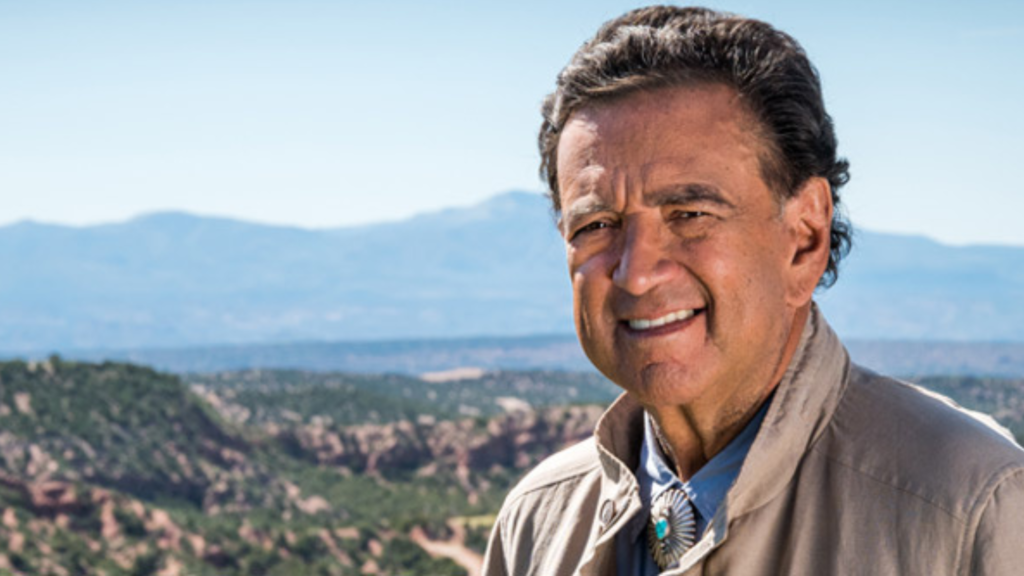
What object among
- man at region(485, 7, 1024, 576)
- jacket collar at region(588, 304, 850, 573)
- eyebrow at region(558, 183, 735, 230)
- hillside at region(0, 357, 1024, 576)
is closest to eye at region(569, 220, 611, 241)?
man at region(485, 7, 1024, 576)

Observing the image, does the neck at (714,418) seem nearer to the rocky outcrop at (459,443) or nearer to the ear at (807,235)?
the ear at (807,235)

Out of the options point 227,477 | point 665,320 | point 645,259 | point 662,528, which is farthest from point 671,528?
point 227,477

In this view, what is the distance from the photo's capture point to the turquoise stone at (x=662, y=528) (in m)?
2.38

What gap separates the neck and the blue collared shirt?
0.9 inches

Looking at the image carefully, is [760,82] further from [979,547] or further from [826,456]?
[979,547]

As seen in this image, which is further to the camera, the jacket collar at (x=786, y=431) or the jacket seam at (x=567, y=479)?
the jacket seam at (x=567, y=479)

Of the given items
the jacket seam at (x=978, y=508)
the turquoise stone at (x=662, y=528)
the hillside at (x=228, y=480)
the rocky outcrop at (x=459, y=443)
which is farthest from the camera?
the rocky outcrop at (x=459, y=443)

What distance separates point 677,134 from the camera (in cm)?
224

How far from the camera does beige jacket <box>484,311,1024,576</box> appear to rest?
197 cm

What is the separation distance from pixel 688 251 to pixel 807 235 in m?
0.28

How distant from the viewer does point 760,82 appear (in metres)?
2.28

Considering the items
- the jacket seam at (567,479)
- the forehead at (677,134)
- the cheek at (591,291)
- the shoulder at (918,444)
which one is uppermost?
the forehead at (677,134)

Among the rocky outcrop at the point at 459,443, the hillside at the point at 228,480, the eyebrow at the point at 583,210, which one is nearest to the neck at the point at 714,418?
the eyebrow at the point at 583,210

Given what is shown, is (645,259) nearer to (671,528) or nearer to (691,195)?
(691,195)
